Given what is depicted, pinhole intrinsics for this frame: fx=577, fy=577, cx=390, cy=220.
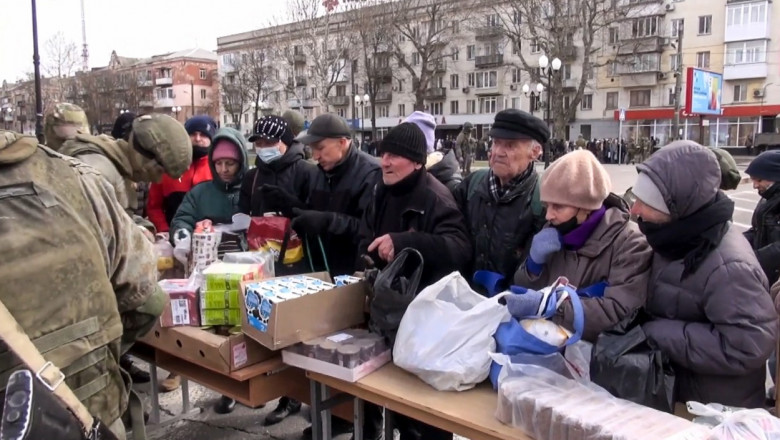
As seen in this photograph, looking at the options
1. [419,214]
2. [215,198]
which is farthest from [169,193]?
[419,214]

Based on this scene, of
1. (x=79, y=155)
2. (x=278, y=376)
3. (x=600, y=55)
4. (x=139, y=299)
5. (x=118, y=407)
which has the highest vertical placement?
(x=600, y=55)

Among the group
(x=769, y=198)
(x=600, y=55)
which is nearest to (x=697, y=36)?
(x=600, y=55)

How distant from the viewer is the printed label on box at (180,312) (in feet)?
9.29

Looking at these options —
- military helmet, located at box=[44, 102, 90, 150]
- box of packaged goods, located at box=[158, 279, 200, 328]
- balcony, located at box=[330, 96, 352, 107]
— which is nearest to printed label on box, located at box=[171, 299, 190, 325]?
box of packaged goods, located at box=[158, 279, 200, 328]

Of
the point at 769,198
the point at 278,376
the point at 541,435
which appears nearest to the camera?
the point at 541,435

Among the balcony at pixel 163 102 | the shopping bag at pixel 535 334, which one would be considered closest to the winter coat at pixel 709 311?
the shopping bag at pixel 535 334

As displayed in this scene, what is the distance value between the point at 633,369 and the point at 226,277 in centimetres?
184

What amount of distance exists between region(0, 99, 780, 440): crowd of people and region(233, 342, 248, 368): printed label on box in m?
0.62

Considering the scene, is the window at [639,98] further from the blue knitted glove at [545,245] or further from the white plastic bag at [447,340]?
the white plastic bag at [447,340]

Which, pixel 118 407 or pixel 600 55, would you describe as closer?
pixel 118 407

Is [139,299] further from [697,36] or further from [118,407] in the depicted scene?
[697,36]

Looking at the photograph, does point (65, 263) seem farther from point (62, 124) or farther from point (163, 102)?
point (163, 102)

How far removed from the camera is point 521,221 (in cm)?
287

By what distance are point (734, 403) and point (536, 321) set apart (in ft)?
2.54
